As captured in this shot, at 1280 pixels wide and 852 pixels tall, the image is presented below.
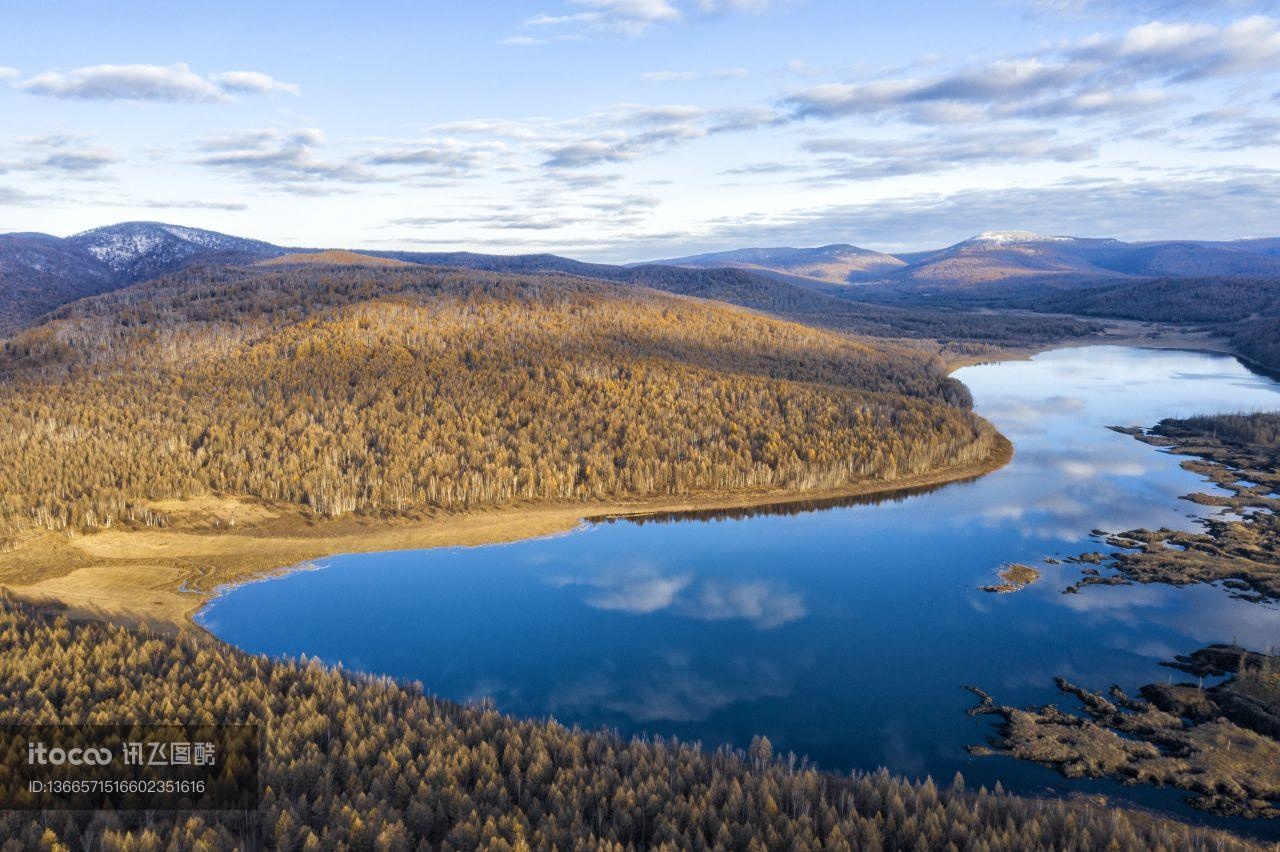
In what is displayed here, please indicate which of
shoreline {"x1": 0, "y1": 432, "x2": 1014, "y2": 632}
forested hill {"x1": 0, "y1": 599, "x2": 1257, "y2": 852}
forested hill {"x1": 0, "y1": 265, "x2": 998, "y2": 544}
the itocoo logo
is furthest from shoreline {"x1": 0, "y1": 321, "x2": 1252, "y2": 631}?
the itocoo logo

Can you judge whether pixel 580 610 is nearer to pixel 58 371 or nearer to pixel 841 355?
pixel 58 371

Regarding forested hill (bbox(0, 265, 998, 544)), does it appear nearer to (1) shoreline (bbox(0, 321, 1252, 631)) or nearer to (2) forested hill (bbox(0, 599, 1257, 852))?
(1) shoreline (bbox(0, 321, 1252, 631))

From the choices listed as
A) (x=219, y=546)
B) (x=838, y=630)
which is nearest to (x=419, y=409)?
(x=219, y=546)

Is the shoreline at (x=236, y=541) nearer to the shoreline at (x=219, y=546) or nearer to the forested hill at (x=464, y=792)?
the shoreline at (x=219, y=546)

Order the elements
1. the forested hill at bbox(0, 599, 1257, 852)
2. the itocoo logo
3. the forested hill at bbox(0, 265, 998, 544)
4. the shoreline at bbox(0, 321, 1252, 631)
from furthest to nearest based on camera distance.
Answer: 1. the forested hill at bbox(0, 265, 998, 544)
2. the shoreline at bbox(0, 321, 1252, 631)
3. the itocoo logo
4. the forested hill at bbox(0, 599, 1257, 852)

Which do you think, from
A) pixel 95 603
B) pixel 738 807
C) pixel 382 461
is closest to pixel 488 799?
pixel 738 807
